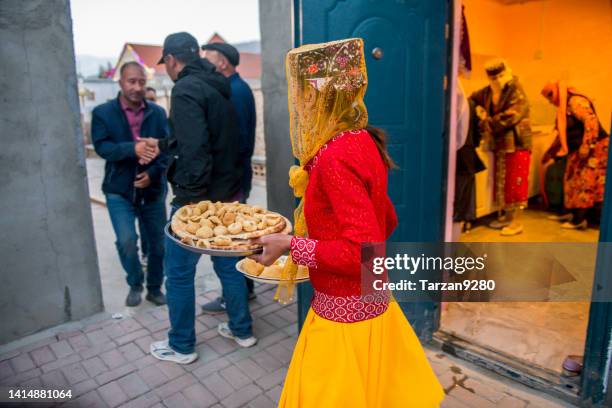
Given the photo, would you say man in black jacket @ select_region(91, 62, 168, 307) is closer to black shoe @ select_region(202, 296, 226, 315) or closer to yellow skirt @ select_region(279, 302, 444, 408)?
black shoe @ select_region(202, 296, 226, 315)

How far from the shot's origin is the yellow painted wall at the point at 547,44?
23.3 feet

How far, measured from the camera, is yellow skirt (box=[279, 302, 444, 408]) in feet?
5.76

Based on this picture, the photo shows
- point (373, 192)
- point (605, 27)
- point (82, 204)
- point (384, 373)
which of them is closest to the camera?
point (373, 192)

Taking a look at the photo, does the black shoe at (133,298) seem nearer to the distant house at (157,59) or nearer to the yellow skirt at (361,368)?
the yellow skirt at (361,368)

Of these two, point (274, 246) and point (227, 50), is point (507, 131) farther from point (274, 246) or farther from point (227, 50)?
point (274, 246)

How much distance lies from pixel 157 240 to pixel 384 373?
10.5 feet

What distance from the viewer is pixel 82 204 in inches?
157

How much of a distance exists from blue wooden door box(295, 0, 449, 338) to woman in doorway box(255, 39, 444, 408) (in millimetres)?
1384

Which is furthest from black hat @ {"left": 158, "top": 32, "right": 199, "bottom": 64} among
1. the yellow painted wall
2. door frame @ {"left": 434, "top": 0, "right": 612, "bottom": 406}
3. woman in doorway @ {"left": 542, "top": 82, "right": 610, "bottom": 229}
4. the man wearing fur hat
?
woman in doorway @ {"left": 542, "top": 82, "right": 610, "bottom": 229}

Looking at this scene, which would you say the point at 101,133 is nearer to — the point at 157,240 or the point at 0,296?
the point at 157,240

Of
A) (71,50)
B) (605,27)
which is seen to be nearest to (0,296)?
(71,50)

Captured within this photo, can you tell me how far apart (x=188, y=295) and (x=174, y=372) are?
57 centimetres

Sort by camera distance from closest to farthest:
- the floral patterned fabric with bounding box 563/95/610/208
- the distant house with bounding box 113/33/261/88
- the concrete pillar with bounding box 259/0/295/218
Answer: the concrete pillar with bounding box 259/0/295/218 < the floral patterned fabric with bounding box 563/95/610/208 < the distant house with bounding box 113/33/261/88

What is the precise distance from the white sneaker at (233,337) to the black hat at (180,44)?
7.23 feet
